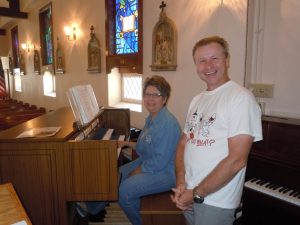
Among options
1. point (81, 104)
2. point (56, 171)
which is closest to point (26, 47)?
point (81, 104)

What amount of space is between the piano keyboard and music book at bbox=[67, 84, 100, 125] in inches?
52.5

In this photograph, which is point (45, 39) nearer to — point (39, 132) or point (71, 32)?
point (71, 32)

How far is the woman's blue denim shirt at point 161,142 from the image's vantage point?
79.4 inches

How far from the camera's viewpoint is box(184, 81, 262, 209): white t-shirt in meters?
1.21

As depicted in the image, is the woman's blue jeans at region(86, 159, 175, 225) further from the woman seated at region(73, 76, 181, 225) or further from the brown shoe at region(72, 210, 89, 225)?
the brown shoe at region(72, 210, 89, 225)

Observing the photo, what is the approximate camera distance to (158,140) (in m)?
2.03

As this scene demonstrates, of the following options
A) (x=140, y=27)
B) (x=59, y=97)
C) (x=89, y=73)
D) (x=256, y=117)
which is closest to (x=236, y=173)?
(x=256, y=117)

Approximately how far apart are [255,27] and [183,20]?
858 millimetres

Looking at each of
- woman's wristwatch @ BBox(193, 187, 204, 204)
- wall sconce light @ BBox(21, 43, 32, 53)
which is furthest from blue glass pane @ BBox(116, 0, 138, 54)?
wall sconce light @ BBox(21, 43, 32, 53)

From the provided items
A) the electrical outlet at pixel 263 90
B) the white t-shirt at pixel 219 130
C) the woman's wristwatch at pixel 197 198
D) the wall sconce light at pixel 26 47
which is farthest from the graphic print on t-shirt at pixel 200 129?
the wall sconce light at pixel 26 47

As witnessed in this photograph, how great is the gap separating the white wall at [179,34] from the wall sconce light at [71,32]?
12 cm

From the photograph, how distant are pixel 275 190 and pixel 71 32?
477cm

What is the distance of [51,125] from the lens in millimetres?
2293

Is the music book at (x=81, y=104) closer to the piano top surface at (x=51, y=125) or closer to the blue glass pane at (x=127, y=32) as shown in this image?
the piano top surface at (x=51, y=125)
